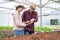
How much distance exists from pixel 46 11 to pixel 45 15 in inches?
14.2

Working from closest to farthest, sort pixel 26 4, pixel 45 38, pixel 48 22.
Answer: pixel 45 38 < pixel 26 4 < pixel 48 22

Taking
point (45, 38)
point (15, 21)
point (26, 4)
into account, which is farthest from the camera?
point (26, 4)

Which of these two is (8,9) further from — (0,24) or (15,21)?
(15,21)

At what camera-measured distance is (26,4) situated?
1684 cm

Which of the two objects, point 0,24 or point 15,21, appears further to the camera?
point 0,24

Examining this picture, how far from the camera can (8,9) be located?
18578 millimetres

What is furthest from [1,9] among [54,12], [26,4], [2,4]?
[54,12]

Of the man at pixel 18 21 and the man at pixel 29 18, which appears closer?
the man at pixel 18 21

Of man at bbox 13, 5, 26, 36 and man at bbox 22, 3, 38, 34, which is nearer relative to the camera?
man at bbox 13, 5, 26, 36

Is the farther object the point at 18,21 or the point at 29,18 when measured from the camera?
the point at 29,18

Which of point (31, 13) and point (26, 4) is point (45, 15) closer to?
point (26, 4)

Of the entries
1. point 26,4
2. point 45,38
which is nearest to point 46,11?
point 26,4

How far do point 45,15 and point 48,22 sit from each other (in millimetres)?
728

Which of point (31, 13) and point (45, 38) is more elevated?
point (31, 13)
